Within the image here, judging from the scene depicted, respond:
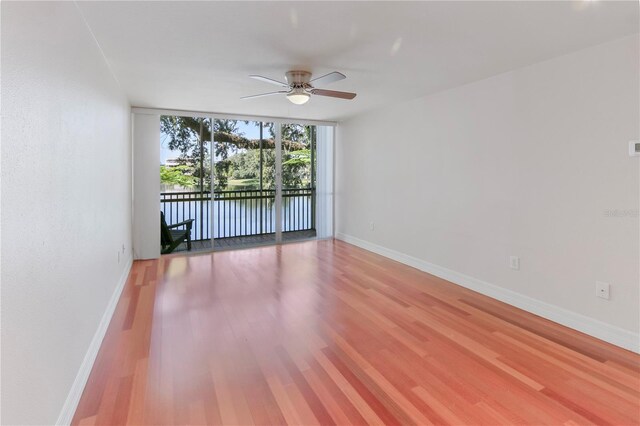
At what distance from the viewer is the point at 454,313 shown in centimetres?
299

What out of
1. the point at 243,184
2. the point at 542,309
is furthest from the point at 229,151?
the point at 542,309

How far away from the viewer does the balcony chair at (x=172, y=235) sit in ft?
16.7

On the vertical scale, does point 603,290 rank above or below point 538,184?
below

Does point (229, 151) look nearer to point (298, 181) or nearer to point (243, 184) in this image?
point (243, 184)

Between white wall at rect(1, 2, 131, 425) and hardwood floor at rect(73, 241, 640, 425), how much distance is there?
0.43m

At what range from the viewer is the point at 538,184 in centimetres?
298

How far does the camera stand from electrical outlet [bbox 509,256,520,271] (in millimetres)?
3177

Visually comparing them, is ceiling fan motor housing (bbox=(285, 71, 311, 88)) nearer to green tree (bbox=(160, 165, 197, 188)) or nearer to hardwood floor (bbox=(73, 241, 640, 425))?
hardwood floor (bbox=(73, 241, 640, 425))

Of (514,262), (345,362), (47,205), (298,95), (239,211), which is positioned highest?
(298,95)

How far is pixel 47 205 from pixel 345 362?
1851 millimetres

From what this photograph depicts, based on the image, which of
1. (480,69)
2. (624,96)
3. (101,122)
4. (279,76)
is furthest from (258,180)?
(624,96)

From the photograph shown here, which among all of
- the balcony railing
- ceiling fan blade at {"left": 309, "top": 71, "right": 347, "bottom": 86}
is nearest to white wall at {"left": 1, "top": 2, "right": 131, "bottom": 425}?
ceiling fan blade at {"left": 309, "top": 71, "right": 347, "bottom": 86}

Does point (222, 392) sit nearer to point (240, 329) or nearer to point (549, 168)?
point (240, 329)

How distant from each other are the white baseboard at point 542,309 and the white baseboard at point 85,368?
341cm
